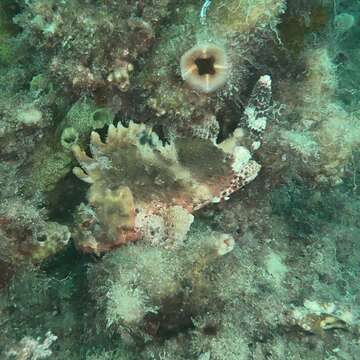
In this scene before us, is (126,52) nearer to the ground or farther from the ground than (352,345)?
farther from the ground

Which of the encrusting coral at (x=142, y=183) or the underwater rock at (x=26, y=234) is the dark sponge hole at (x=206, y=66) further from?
the underwater rock at (x=26, y=234)

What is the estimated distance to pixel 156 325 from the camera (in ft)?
8.93

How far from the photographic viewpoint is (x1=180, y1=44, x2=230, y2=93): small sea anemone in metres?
2.82

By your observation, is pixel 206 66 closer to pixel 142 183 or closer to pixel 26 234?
pixel 142 183

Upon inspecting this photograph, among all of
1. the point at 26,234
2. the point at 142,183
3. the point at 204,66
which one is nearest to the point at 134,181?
the point at 142,183

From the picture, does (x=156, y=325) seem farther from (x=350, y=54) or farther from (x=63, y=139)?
(x=350, y=54)

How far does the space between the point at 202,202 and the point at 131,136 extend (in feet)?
2.19

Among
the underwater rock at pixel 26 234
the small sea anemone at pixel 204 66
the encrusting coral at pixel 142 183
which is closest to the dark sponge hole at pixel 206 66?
the small sea anemone at pixel 204 66

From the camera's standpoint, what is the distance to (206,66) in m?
2.90

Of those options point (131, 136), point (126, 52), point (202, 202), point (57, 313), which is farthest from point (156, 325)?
point (126, 52)

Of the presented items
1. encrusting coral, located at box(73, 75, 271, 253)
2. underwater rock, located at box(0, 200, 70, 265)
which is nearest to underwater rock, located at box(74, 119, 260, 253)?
encrusting coral, located at box(73, 75, 271, 253)

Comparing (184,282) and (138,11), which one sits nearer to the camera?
(184,282)

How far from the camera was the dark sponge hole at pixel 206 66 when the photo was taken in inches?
112

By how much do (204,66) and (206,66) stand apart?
0.01 metres
